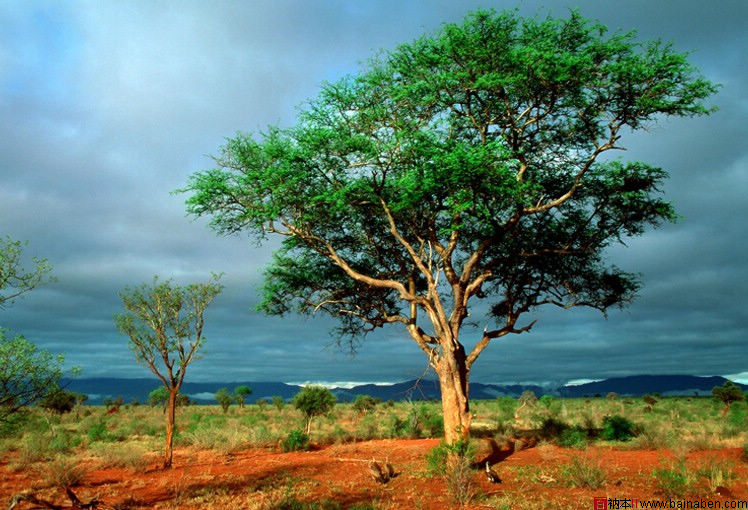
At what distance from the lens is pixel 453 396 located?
16.9 m

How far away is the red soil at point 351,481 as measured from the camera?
41.9ft

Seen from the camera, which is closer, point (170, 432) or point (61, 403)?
point (170, 432)

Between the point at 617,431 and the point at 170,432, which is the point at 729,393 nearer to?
the point at 617,431

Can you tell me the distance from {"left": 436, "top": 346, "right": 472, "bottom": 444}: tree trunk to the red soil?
141cm

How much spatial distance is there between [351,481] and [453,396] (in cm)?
416

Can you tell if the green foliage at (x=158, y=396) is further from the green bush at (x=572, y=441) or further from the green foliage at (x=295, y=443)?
the green bush at (x=572, y=441)

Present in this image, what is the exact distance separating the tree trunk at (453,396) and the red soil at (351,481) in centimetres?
141

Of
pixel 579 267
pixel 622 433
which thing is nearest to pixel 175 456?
pixel 579 267

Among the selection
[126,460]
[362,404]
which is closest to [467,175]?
[126,460]

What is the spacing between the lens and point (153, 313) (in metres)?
18.5

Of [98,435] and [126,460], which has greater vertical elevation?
[126,460]

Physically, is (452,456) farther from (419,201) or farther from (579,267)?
(579,267)

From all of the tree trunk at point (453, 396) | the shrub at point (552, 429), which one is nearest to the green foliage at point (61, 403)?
the tree trunk at point (453, 396)

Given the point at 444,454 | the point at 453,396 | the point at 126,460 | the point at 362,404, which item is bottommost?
the point at 362,404
